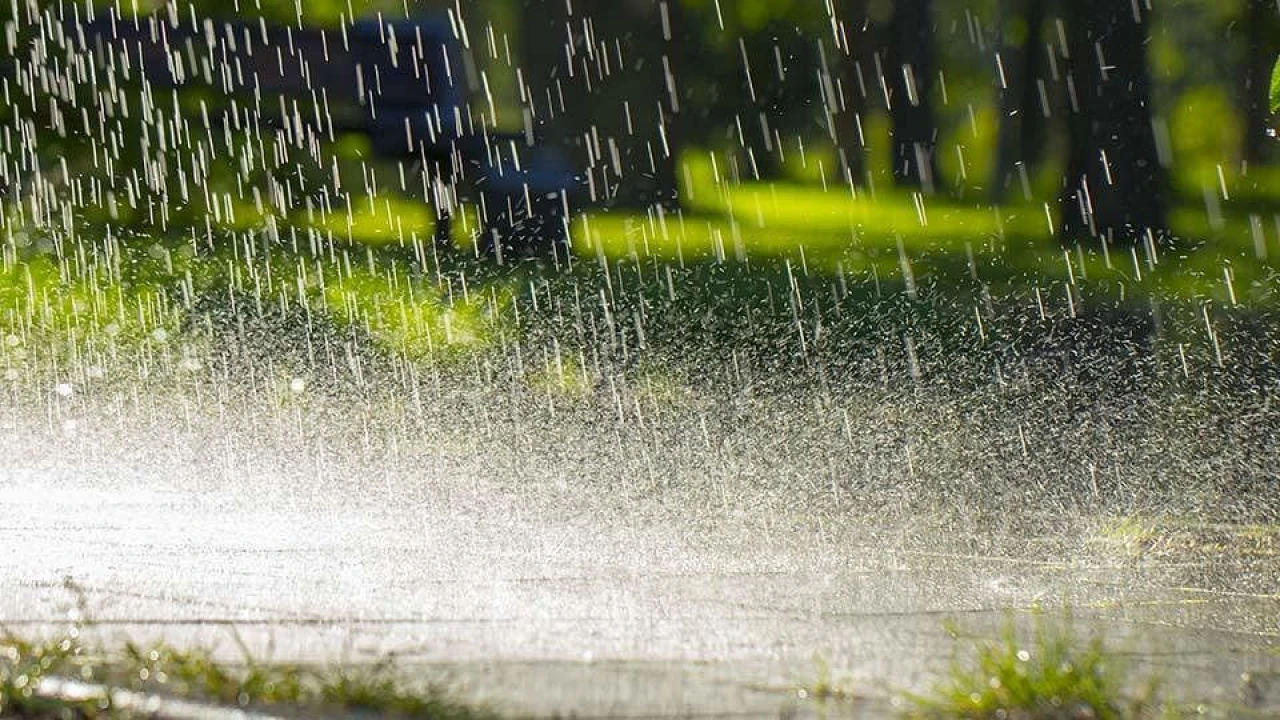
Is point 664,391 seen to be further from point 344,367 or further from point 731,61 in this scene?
point 731,61

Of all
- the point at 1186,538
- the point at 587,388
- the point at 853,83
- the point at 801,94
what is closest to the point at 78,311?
the point at 587,388

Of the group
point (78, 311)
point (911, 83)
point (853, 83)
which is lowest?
point (78, 311)

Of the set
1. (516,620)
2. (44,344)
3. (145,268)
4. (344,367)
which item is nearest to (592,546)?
(516,620)

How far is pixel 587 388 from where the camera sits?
33.6 feet

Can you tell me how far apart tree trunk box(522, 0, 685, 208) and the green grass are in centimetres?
1219

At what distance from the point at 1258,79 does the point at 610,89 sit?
11497 millimetres

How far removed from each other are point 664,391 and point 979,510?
2.67 metres

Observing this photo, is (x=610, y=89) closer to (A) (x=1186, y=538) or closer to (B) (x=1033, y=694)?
(A) (x=1186, y=538)

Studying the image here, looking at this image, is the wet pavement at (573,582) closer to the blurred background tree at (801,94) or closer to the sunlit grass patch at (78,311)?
the sunlit grass patch at (78,311)

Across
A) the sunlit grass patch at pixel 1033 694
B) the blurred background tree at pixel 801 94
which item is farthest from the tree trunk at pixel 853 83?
the sunlit grass patch at pixel 1033 694

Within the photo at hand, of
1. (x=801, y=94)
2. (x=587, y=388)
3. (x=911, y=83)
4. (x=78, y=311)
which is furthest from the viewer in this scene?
(x=801, y=94)

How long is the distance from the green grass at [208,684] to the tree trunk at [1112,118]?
11.2 metres

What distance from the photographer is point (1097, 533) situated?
7.09 meters

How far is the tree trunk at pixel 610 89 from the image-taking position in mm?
17688
